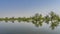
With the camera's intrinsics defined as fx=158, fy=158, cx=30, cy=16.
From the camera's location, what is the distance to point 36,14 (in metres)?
4.54

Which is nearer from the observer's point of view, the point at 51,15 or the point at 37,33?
the point at 37,33

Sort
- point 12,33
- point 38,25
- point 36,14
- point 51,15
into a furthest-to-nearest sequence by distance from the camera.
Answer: point 36,14 < point 51,15 < point 38,25 < point 12,33

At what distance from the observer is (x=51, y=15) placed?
4.27 meters

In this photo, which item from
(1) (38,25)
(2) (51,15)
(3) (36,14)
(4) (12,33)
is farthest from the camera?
(3) (36,14)

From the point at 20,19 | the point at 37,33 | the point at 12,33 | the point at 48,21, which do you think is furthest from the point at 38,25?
the point at 20,19

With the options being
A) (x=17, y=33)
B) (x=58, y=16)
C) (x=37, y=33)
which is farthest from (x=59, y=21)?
(x=17, y=33)

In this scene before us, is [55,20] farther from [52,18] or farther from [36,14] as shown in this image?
[36,14]

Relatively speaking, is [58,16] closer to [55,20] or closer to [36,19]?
[55,20]

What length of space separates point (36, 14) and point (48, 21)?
1.41 ft

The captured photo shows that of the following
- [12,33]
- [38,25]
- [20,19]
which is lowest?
[12,33]

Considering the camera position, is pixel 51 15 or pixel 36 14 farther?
pixel 36 14

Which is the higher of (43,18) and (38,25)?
(43,18)

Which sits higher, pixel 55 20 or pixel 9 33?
pixel 55 20

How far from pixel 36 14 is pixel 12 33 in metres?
1.62
